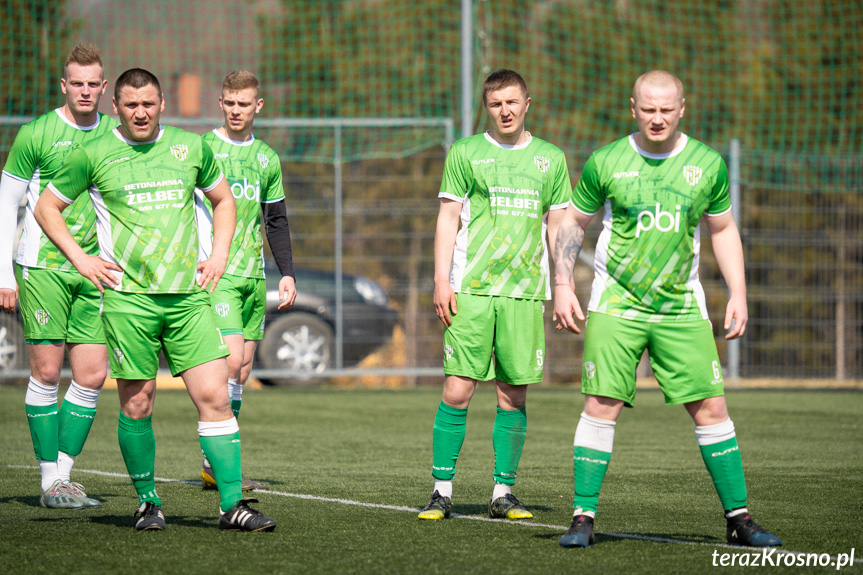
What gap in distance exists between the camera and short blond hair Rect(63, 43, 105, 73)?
588cm

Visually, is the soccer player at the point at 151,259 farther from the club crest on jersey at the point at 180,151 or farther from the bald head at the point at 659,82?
the bald head at the point at 659,82

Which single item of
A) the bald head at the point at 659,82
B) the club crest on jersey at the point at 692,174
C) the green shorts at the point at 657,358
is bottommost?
the green shorts at the point at 657,358

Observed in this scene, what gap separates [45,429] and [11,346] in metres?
7.97

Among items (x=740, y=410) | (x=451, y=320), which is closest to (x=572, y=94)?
(x=740, y=410)

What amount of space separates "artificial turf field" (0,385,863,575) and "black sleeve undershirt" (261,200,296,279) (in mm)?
1323

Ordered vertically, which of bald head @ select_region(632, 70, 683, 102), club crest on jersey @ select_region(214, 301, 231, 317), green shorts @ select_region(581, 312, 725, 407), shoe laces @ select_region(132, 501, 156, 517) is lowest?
shoe laces @ select_region(132, 501, 156, 517)

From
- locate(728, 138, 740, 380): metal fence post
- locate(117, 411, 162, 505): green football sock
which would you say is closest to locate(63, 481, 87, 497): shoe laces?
locate(117, 411, 162, 505): green football sock

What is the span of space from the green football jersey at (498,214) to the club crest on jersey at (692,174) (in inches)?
39.7

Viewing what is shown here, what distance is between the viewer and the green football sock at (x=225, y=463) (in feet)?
16.4

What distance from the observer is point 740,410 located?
11.6 metres

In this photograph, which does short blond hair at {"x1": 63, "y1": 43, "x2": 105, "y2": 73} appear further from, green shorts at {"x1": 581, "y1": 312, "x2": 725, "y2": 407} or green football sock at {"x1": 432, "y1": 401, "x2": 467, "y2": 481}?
green shorts at {"x1": 581, "y1": 312, "x2": 725, "y2": 407}

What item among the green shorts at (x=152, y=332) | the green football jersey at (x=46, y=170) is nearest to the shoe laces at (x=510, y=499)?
the green shorts at (x=152, y=332)

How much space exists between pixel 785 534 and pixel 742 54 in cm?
1376

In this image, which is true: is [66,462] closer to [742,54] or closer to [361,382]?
[361,382]
